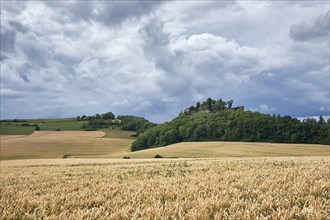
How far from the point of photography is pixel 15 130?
133625 mm

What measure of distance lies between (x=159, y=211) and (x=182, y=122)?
135822 millimetres

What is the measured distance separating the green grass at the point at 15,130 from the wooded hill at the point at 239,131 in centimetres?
4847

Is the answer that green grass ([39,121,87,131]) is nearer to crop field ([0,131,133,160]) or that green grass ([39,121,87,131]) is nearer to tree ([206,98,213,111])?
crop field ([0,131,133,160])

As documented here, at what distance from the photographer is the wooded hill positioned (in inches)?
4065

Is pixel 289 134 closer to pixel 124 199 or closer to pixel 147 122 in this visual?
pixel 147 122

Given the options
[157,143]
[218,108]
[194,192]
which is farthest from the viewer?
[218,108]

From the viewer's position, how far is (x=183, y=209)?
659 centimetres

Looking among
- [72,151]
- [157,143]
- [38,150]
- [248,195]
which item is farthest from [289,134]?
[248,195]

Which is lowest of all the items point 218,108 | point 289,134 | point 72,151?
point 72,151

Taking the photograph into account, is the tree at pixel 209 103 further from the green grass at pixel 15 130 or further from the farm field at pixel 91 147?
the green grass at pixel 15 130

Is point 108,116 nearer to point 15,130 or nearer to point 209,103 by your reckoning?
point 209,103

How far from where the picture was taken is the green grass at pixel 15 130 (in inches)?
5037

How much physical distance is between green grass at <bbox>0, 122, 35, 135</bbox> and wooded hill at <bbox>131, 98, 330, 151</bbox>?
48.5m

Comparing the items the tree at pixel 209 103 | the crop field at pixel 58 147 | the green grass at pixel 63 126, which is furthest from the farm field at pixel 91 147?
the tree at pixel 209 103
